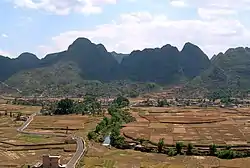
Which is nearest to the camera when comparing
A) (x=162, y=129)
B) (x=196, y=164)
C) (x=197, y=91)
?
(x=196, y=164)

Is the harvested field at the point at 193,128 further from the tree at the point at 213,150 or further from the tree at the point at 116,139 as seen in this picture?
the tree at the point at 213,150

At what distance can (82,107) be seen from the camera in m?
116

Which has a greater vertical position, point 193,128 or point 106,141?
point 193,128

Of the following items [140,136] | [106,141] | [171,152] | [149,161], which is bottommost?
[106,141]

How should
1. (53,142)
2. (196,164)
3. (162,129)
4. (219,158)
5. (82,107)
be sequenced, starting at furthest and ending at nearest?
(82,107) → (162,129) → (53,142) → (219,158) → (196,164)

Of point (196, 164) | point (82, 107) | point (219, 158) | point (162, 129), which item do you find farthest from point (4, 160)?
point (82, 107)

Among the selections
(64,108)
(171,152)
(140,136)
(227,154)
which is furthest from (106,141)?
(64,108)

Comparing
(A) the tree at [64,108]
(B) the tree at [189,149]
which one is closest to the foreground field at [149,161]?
(B) the tree at [189,149]

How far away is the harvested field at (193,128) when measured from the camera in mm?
66562

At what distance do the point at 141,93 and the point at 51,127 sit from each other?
10361 cm

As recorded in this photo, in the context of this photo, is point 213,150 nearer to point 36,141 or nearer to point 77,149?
point 77,149

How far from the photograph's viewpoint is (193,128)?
8038 centimetres

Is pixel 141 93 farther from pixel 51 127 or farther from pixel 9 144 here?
pixel 9 144

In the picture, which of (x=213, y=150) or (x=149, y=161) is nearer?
(x=149, y=161)
